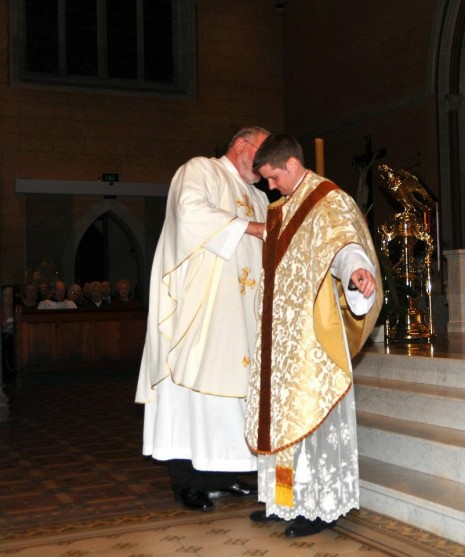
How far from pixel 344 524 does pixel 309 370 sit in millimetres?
750

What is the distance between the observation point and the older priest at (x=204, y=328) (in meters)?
4.03

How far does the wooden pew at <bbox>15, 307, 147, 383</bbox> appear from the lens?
10.4 meters

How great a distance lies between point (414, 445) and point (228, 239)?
4.17ft

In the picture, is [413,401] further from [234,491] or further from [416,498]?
[234,491]

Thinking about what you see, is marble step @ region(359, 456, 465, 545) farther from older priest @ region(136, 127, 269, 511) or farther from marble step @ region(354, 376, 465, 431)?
older priest @ region(136, 127, 269, 511)

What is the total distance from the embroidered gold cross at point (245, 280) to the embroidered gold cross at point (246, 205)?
30 cm

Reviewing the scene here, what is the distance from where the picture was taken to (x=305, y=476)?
342 cm

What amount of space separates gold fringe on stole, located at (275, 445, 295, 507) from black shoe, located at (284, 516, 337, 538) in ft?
0.40

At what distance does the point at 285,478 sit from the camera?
345 centimetres

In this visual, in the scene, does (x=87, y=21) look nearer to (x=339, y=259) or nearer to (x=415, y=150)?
(x=415, y=150)

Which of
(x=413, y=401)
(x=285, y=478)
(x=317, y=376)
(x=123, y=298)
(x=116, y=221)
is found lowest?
(x=285, y=478)

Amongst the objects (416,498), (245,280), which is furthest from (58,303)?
(416,498)

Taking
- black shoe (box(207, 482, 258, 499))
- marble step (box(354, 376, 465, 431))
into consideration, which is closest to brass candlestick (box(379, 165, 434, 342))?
marble step (box(354, 376, 465, 431))

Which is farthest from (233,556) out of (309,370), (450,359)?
(450,359)
